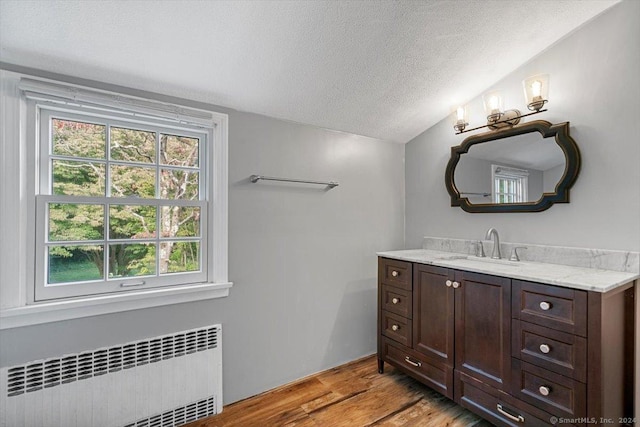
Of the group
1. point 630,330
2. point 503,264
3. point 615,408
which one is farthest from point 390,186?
point 615,408

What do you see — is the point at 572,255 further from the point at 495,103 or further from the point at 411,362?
the point at 411,362

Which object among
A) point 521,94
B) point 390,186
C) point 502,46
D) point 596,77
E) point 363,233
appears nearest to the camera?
point 596,77

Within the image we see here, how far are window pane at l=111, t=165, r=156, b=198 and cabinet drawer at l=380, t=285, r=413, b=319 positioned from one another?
70.6 inches

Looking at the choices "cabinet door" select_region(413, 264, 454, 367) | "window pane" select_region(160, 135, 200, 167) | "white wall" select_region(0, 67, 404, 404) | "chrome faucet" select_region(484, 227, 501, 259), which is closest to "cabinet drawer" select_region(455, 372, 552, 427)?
"cabinet door" select_region(413, 264, 454, 367)

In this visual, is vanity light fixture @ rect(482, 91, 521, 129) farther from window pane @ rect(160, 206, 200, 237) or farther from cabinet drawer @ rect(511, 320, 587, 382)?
window pane @ rect(160, 206, 200, 237)

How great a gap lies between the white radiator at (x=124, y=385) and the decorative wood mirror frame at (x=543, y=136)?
2.09 metres

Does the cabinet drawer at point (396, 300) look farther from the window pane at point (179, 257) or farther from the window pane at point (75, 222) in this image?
the window pane at point (75, 222)

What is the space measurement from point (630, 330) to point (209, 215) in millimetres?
2431

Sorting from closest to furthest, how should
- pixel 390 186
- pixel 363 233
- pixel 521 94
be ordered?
pixel 521 94
pixel 363 233
pixel 390 186

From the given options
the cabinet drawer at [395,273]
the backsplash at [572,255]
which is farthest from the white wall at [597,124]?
the cabinet drawer at [395,273]

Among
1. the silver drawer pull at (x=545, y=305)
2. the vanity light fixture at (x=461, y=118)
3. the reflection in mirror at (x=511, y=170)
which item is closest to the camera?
the silver drawer pull at (x=545, y=305)

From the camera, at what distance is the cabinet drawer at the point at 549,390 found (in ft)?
4.38

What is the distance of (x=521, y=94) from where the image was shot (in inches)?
81.4

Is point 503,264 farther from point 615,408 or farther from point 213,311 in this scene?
point 213,311
